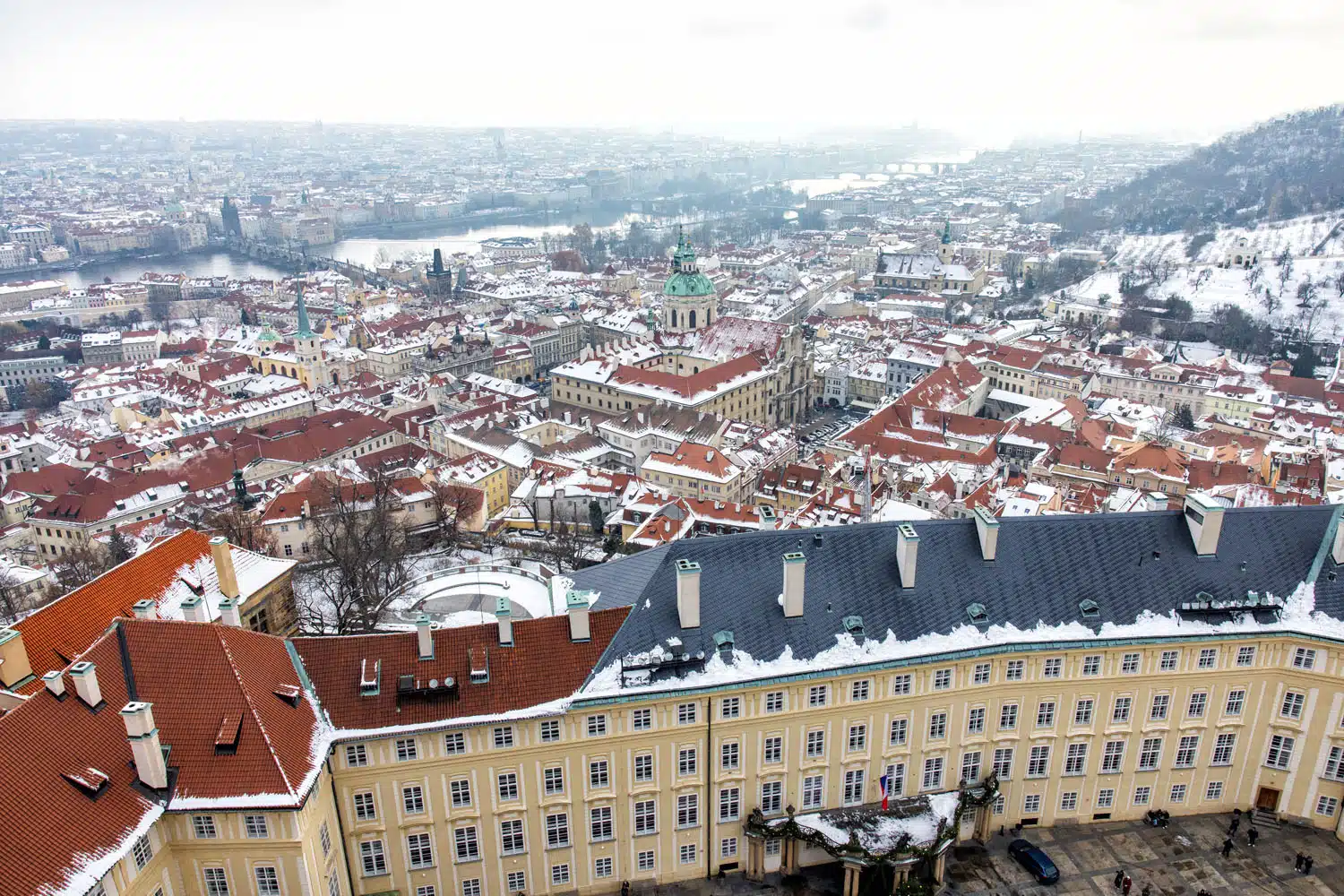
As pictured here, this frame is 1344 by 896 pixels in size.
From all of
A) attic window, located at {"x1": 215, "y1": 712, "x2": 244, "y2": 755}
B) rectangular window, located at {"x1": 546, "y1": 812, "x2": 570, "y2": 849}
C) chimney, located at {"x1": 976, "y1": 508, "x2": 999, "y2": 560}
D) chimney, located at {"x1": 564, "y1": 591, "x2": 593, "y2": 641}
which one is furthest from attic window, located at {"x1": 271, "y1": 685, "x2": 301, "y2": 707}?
chimney, located at {"x1": 976, "y1": 508, "x2": 999, "y2": 560}

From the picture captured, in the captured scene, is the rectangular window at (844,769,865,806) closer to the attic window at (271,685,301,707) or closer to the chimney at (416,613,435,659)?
the chimney at (416,613,435,659)

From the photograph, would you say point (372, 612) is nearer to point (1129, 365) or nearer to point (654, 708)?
point (654, 708)

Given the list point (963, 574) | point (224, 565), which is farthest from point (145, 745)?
point (963, 574)

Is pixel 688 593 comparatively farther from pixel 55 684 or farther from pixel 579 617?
pixel 55 684

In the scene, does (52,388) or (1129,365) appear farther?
(52,388)

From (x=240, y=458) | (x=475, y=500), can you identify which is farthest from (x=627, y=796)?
(x=240, y=458)

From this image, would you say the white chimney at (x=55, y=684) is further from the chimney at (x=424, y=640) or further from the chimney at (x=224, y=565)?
the chimney at (x=224, y=565)
